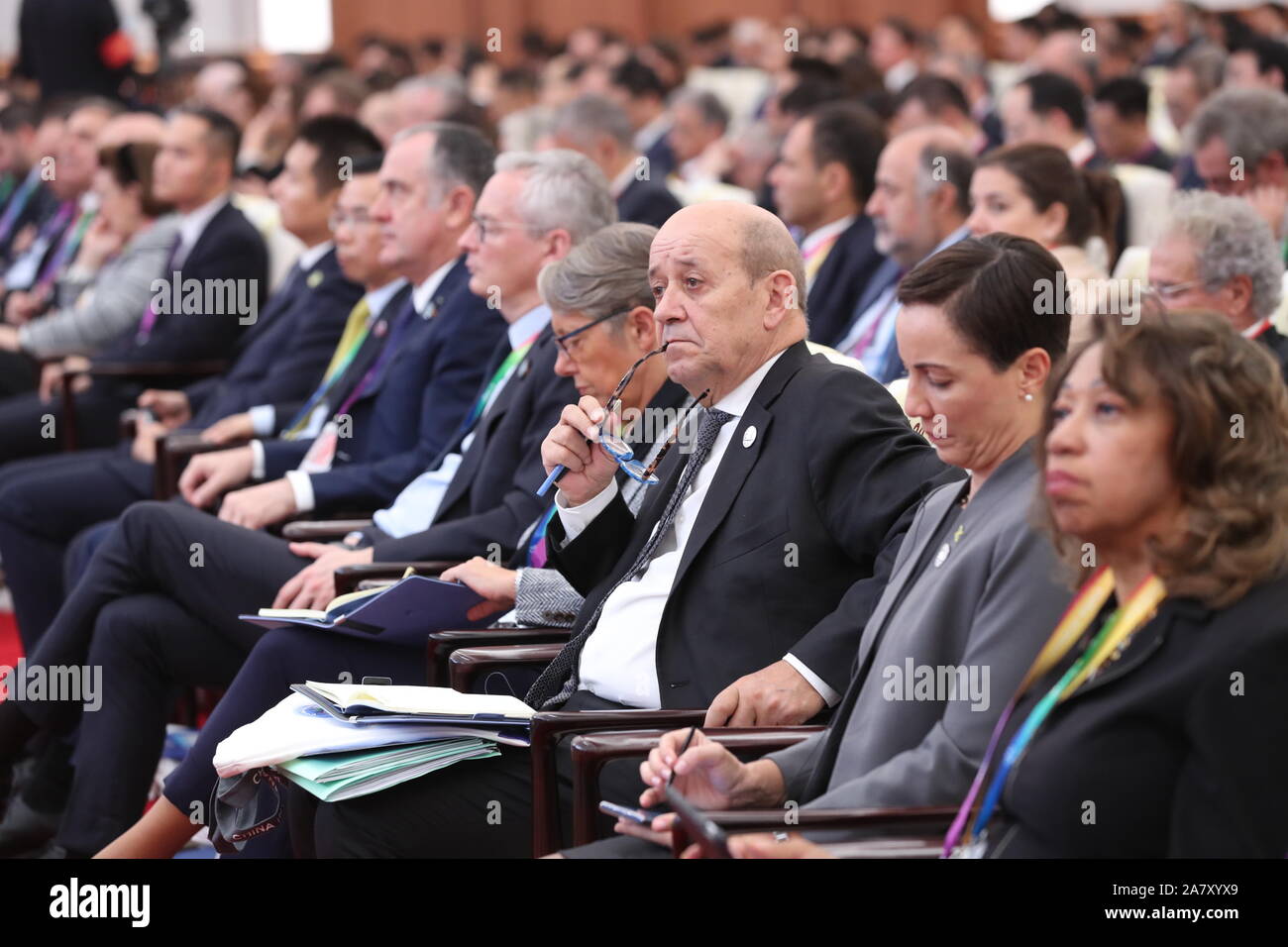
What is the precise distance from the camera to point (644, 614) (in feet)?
8.09

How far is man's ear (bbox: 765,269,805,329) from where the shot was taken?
248 cm

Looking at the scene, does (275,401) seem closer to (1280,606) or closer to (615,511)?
(615,511)

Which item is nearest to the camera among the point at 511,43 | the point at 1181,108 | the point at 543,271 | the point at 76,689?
the point at 543,271

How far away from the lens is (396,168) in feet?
12.9

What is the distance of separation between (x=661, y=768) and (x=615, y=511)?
704mm

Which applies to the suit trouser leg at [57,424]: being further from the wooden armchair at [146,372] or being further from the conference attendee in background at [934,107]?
the conference attendee in background at [934,107]

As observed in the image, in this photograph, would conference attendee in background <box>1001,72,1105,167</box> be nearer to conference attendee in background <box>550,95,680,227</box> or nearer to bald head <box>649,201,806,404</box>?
conference attendee in background <box>550,95,680,227</box>

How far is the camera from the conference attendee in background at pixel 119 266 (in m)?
5.48

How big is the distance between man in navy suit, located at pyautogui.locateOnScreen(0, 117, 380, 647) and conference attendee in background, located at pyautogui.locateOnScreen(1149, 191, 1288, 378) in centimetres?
193

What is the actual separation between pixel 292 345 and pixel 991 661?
10.1ft

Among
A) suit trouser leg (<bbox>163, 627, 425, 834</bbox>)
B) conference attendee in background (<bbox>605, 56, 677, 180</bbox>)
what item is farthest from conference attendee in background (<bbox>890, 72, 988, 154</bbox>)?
suit trouser leg (<bbox>163, 627, 425, 834</bbox>)

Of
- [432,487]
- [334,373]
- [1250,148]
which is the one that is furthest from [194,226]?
[1250,148]
